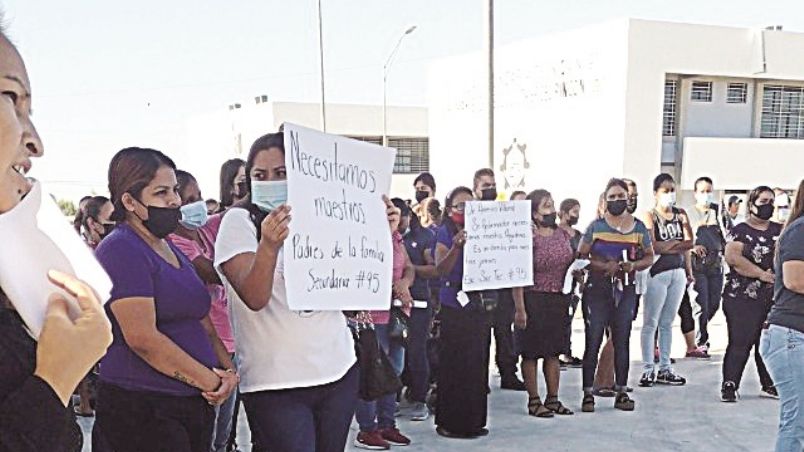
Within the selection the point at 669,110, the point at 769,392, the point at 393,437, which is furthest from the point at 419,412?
the point at 669,110

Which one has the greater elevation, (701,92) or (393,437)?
(701,92)

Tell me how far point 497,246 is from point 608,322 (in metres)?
1.39

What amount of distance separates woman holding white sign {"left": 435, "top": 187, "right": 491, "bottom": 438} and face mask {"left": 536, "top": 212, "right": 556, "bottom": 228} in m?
0.93

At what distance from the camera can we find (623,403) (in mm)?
6105

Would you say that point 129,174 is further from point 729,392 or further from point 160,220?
point 729,392

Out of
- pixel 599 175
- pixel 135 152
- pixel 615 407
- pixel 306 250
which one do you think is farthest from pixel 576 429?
pixel 599 175

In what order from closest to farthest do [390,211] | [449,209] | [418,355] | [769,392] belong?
1. [390,211]
2. [449,209]
3. [418,355]
4. [769,392]

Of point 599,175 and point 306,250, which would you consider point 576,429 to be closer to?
point 306,250

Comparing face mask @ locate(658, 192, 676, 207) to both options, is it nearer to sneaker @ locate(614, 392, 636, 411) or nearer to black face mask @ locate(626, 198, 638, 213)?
black face mask @ locate(626, 198, 638, 213)

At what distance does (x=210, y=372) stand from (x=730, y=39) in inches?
831

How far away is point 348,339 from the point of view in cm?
302

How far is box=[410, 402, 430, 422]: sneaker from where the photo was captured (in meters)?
5.93

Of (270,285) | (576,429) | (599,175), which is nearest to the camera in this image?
(270,285)

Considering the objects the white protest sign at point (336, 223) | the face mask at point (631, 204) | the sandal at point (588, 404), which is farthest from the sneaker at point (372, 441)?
the face mask at point (631, 204)
